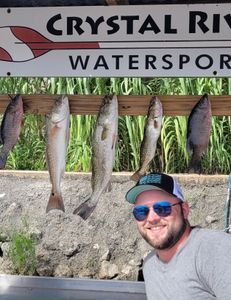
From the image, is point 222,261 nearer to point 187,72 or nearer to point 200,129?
point 200,129

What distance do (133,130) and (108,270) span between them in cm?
121

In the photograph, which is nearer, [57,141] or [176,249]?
[176,249]

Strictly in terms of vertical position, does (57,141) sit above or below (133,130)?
below

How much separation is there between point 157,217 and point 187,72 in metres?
1.14

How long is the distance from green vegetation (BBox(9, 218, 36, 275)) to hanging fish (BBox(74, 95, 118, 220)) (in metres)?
2.49

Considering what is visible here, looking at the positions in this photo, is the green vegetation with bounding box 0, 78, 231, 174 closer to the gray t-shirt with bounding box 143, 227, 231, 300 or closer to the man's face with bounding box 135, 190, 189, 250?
the man's face with bounding box 135, 190, 189, 250

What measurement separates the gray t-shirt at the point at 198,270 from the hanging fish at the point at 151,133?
0.94 meters

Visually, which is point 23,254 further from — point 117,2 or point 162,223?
point 162,223

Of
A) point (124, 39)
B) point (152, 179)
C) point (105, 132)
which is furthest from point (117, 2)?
point (152, 179)

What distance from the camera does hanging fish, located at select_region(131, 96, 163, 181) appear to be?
→ 3082 millimetres

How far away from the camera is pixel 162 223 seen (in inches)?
86.6

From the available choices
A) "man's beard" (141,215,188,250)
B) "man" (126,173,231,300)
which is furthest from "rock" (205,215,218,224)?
"man's beard" (141,215,188,250)

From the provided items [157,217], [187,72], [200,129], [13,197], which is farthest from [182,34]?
[13,197]

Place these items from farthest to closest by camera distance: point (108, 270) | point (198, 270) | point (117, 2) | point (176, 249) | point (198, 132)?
point (108, 270) → point (117, 2) → point (198, 132) → point (176, 249) → point (198, 270)
